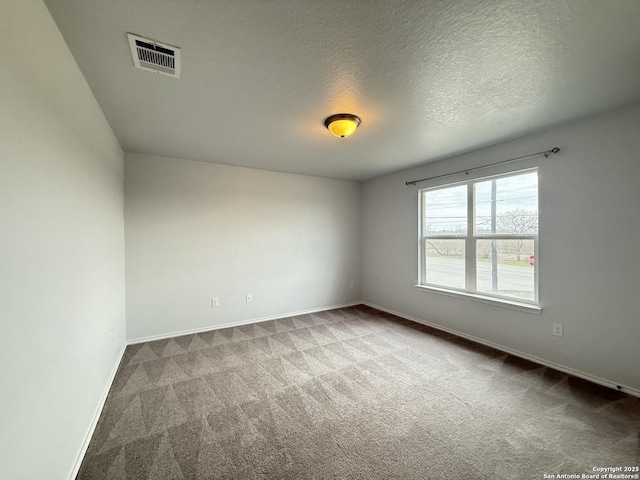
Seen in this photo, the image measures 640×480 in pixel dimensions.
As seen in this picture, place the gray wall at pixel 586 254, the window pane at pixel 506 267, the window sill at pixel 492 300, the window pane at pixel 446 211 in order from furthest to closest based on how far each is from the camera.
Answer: the window pane at pixel 446 211, the window pane at pixel 506 267, the window sill at pixel 492 300, the gray wall at pixel 586 254

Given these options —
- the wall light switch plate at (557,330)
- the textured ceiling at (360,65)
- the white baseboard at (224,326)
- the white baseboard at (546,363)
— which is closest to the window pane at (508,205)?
the textured ceiling at (360,65)

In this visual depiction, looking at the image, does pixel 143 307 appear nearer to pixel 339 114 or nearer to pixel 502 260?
pixel 339 114

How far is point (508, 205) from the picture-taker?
304 cm

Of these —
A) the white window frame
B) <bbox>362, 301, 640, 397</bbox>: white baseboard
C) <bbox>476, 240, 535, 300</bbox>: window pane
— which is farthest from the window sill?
<bbox>362, 301, 640, 397</bbox>: white baseboard

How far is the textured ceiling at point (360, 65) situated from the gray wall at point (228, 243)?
88 centimetres

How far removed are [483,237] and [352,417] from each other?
267 cm

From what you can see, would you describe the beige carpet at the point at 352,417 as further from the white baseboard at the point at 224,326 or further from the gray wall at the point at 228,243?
the gray wall at the point at 228,243

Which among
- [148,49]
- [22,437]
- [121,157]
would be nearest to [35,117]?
[148,49]

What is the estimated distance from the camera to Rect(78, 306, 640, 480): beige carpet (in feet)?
4.94

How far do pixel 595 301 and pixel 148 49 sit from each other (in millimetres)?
4068

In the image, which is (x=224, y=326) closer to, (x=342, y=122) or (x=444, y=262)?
(x=342, y=122)

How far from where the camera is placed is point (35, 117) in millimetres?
1130

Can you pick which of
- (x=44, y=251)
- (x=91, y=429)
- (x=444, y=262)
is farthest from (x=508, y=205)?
(x=91, y=429)

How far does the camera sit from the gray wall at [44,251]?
3.12 feet
